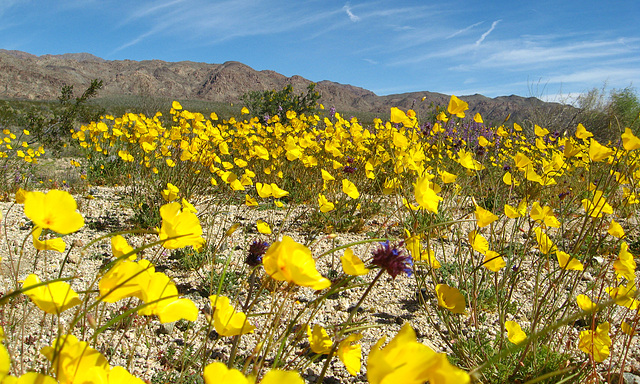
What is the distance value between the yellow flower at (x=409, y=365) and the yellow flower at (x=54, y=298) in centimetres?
60

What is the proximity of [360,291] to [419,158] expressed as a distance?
1.17 m

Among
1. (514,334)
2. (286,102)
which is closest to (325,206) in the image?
(514,334)

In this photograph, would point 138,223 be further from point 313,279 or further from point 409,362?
point 409,362

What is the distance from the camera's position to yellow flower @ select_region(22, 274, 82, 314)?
730 mm

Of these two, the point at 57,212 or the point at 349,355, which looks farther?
the point at 349,355

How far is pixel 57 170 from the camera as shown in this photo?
7.43 m

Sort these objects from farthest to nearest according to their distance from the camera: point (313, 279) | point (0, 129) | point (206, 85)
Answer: point (206, 85) < point (0, 129) < point (313, 279)

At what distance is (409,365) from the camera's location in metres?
0.53

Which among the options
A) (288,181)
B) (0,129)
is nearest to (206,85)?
(0,129)

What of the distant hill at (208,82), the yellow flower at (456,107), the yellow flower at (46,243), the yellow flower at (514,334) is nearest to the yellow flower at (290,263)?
the yellow flower at (46,243)

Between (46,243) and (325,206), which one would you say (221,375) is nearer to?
(46,243)

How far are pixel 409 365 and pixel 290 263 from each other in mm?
300

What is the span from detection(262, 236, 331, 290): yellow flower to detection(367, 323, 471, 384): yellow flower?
9.1 inches

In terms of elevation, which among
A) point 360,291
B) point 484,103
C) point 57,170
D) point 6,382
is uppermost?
point 484,103
